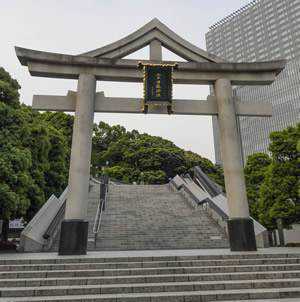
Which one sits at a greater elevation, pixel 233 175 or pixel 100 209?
pixel 233 175

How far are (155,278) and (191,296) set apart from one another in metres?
1.07

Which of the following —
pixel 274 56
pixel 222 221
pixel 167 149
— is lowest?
pixel 222 221

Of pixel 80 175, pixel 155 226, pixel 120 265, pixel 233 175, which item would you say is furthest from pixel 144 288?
pixel 155 226

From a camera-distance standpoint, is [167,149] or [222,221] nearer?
[222,221]

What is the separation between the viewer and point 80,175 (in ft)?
31.8

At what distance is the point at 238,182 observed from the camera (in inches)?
403

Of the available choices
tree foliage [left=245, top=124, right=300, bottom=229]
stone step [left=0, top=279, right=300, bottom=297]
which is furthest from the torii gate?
tree foliage [left=245, top=124, right=300, bottom=229]

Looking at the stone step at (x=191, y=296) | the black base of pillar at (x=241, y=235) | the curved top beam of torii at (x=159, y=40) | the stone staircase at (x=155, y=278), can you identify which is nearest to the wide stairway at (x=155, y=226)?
the black base of pillar at (x=241, y=235)

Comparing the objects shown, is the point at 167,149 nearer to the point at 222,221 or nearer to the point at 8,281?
the point at 222,221

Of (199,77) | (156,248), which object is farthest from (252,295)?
(199,77)

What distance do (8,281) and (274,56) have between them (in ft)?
295

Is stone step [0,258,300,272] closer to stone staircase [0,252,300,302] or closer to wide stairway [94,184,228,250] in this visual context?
stone staircase [0,252,300,302]

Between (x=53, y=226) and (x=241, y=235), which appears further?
(x=53, y=226)

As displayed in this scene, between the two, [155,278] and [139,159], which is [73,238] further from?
[139,159]
